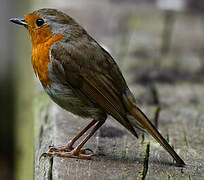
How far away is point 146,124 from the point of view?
3438mm

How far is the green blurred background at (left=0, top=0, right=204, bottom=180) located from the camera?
4914 mm

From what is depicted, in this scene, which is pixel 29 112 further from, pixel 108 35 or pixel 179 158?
pixel 179 158

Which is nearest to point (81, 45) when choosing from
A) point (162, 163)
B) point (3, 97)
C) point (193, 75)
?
point (162, 163)

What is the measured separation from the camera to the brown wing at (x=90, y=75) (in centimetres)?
352

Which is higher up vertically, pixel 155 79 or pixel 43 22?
pixel 43 22

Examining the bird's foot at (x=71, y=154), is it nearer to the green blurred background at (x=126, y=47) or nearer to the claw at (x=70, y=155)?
the claw at (x=70, y=155)

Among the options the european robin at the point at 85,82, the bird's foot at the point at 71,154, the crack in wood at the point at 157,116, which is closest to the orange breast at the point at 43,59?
the european robin at the point at 85,82

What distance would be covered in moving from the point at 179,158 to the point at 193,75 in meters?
1.86

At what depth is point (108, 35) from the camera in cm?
570

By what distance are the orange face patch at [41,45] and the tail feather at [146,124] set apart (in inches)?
21.8

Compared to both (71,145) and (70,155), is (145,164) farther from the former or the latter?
(71,145)

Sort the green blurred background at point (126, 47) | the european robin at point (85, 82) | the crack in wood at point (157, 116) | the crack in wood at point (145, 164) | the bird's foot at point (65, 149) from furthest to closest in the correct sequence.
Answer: the green blurred background at point (126, 47), the crack in wood at point (157, 116), the european robin at point (85, 82), the bird's foot at point (65, 149), the crack in wood at point (145, 164)

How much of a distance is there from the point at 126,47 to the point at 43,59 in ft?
6.39

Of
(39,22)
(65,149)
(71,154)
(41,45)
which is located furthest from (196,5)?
(71,154)
